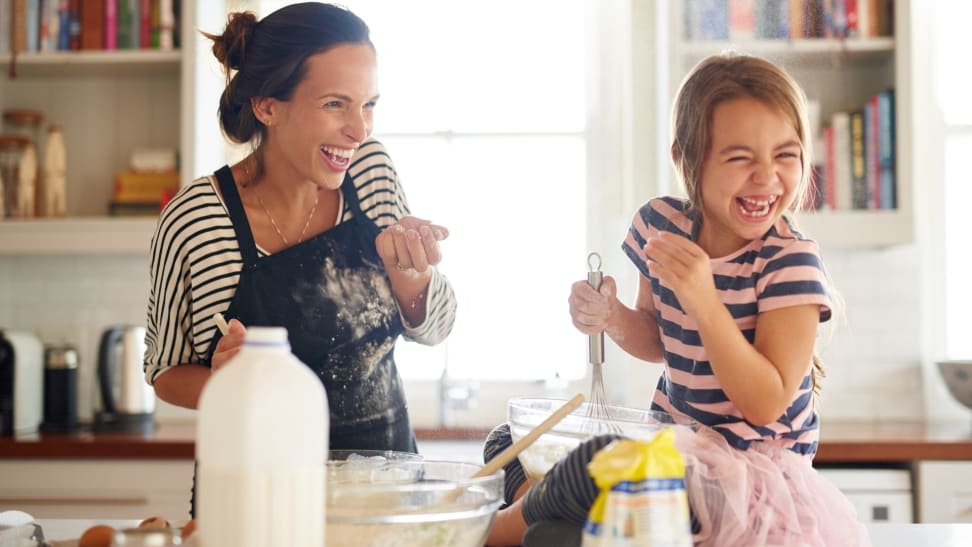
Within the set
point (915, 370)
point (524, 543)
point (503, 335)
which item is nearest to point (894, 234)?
point (915, 370)

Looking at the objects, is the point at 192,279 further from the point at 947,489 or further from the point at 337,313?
the point at 947,489

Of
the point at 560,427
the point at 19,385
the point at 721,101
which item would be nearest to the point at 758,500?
the point at 560,427

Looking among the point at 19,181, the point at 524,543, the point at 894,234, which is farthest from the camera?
the point at 19,181

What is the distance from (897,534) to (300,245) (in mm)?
982

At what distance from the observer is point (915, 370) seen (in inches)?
127

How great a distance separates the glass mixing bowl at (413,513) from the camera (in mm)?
912

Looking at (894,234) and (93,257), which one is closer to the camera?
(894,234)

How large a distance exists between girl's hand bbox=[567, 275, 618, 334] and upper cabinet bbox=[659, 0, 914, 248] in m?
1.66

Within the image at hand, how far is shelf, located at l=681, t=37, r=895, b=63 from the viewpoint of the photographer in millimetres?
2990

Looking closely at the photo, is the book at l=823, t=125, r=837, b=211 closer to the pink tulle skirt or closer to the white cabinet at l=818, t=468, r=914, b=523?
the white cabinet at l=818, t=468, r=914, b=523

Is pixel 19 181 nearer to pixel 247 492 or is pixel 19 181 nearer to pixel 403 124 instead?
pixel 403 124

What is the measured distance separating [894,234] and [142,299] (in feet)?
7.58

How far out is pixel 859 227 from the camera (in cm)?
294

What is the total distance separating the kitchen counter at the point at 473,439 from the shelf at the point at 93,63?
1125 millimetres
